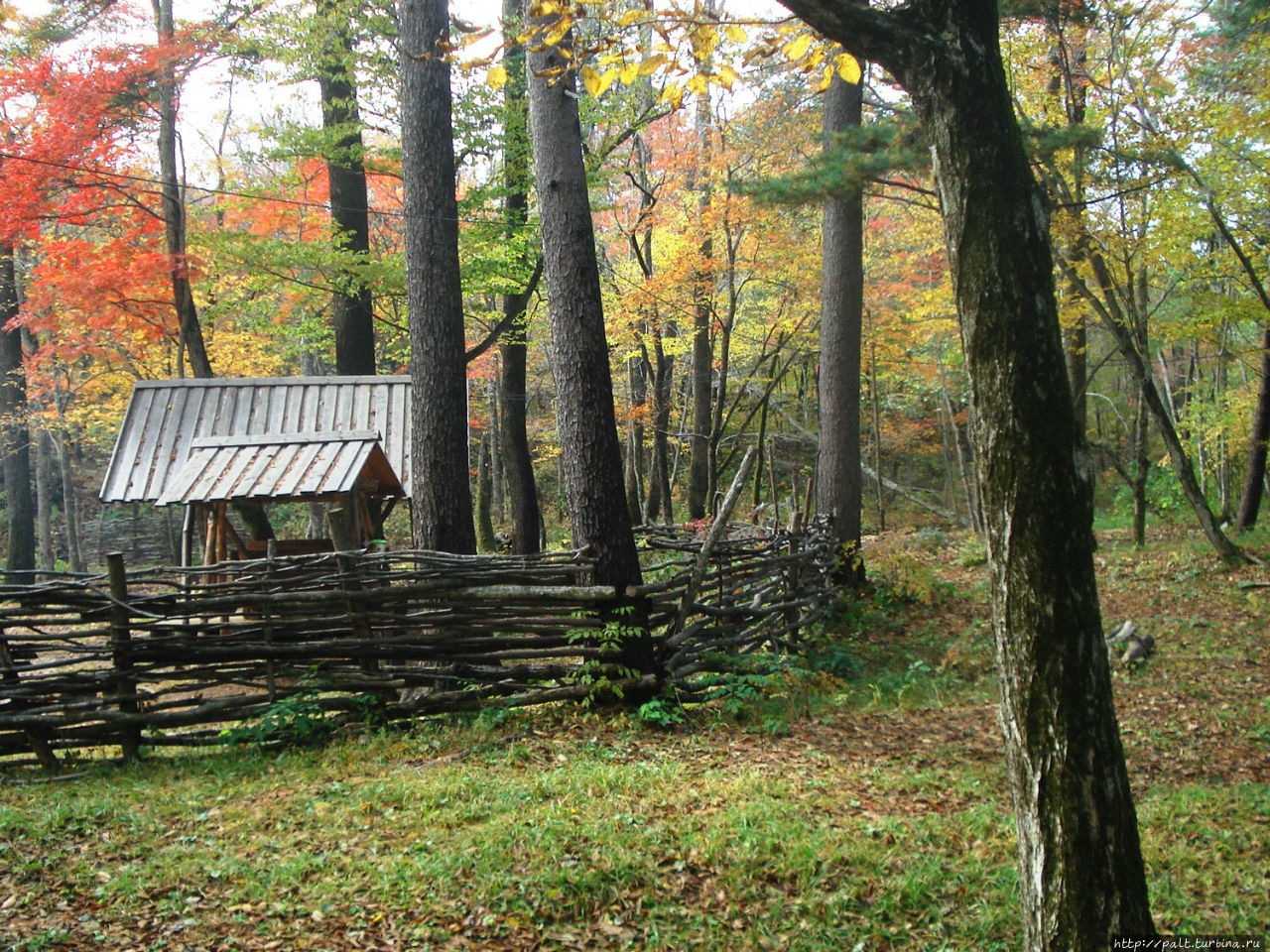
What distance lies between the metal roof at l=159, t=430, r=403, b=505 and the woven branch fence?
5.44 feet

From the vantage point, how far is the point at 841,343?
10.0m

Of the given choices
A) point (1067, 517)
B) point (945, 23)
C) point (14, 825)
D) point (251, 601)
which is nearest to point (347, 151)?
point (251, 601)

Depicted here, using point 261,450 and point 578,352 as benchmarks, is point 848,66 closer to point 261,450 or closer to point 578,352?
point 578,352

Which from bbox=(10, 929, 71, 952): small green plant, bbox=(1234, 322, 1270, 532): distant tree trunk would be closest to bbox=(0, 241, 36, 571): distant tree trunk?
bbox=(10, 929, 71, 952): small green plant

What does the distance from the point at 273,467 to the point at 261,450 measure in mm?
410

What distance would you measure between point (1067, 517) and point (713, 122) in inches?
570

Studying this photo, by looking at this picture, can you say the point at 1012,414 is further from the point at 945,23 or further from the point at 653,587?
the point at 653,587

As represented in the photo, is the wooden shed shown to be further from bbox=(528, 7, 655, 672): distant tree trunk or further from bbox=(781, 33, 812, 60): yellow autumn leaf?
bbox=(781, 33, 812, 60): yellow autumn leaf

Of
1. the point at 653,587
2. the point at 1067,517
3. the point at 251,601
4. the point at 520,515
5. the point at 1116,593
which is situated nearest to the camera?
the point at 1067,517

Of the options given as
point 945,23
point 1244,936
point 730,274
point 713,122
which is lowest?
point 1244,936

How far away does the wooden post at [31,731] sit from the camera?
203 inches

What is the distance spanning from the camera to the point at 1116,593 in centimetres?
977

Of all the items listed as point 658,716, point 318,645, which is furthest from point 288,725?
point 658,716

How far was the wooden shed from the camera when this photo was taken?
768 centimetres
